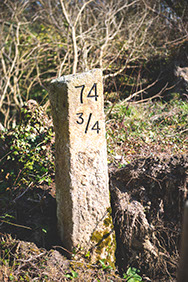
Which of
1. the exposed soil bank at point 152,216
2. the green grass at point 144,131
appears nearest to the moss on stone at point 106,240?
the exposed soil bank at point 152,216

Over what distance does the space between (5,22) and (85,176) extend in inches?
252

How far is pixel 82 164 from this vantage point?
2555 mm

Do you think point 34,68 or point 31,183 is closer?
point 31,183

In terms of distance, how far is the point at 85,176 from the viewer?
2605 mm

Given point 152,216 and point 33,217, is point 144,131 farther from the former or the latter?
point 33,217

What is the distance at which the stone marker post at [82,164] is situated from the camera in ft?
7.89

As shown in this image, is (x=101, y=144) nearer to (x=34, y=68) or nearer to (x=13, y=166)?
(x=13, y=166)

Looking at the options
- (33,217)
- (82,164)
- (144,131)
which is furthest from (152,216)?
(144,131)

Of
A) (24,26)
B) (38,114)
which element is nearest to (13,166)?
(38,114)

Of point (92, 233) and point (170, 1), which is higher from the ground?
Answer: point (170, 1)

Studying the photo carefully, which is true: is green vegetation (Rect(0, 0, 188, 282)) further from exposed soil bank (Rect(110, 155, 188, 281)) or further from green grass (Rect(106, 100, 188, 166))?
exposed soil bank (Rect(110, 155, 188, 281))

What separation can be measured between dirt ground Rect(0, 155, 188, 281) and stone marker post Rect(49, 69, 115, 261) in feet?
0.55

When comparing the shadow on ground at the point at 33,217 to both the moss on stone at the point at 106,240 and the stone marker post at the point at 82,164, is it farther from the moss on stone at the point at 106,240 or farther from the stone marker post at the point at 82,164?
the moss on stone at the point at 106,240

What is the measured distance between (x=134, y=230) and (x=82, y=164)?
1.02 metres
